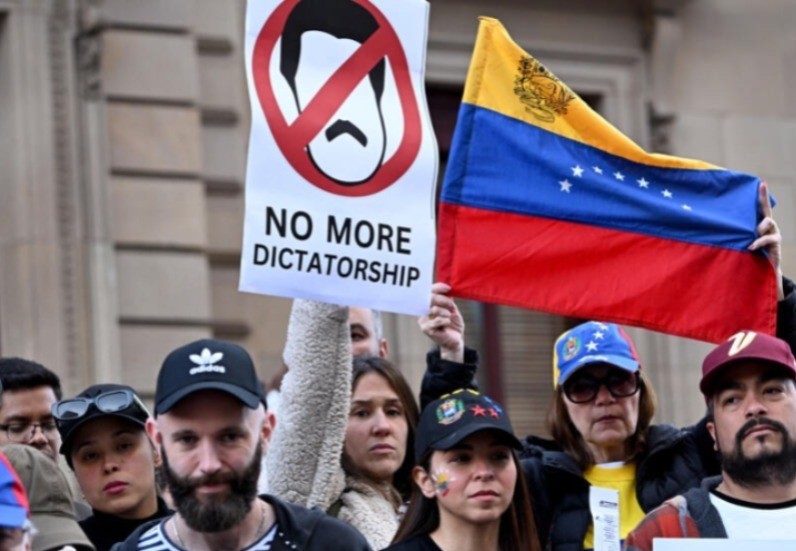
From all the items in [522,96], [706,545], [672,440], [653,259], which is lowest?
[706,545]

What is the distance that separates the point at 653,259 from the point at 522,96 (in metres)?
0.75

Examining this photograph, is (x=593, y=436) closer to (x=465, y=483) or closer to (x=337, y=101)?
(x=465, y=483)

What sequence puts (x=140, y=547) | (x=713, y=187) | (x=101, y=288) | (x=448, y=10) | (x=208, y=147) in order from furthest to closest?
(x=448, y=10)
(x=208, y=147)
(x=101, y=288)
(x=713, y=187)
(x=140, y=547)

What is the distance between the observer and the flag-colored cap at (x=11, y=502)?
547cm

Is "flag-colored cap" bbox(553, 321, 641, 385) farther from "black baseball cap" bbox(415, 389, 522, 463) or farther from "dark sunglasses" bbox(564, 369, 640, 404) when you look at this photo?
"black baseball cap" bbox(415, 389, 522, 463)

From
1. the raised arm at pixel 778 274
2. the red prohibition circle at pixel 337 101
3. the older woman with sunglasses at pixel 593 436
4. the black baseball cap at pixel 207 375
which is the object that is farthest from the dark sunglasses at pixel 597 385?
the black baseball cap at pixel 207 375

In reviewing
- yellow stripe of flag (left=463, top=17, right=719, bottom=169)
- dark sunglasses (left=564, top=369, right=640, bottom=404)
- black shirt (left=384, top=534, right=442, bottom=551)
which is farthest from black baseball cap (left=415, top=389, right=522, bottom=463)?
yellow stripe of flag (left=463, top=17, right=719, bottom=169)

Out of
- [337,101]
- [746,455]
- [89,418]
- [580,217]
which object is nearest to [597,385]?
[580,217]

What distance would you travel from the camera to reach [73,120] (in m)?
13.4

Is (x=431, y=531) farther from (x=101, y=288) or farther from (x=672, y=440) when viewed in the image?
(x=101, y=288)

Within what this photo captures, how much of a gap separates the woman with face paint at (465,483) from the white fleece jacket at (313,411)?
0.35m

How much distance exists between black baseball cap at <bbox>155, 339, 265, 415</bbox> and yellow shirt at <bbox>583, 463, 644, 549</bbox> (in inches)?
81.1

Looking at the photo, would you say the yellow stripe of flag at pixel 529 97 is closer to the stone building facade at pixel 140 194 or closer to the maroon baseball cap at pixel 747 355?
the maroon baseball cap at pixel 747 355

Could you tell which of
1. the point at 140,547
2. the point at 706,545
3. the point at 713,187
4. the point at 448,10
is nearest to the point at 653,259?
the point at 713,187
